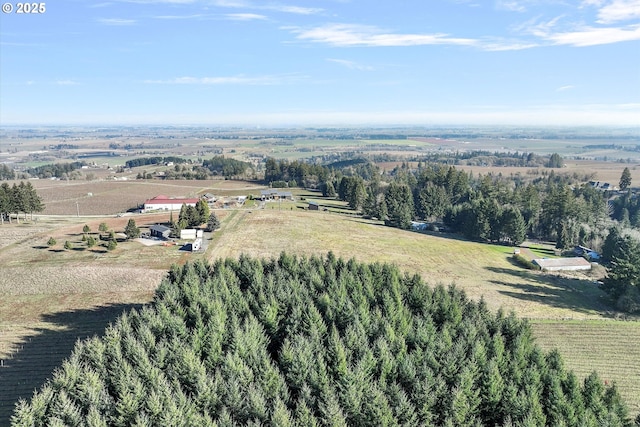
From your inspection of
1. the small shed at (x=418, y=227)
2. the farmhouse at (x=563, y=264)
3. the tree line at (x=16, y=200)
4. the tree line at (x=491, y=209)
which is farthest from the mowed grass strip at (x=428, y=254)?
the tree line at (x=16, y=200)

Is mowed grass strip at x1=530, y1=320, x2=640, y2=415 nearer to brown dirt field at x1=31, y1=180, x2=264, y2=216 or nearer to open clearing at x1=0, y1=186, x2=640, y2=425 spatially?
open clearing at x1=0, y1=186, x2=640, y2=425

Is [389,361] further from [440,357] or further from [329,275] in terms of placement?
[329,275]

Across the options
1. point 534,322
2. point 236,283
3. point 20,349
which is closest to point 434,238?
point 534,322

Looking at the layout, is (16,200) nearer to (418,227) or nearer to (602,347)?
(418,227)

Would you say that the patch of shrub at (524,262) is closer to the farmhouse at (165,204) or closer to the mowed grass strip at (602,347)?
the mowed grass strip at (602,347)

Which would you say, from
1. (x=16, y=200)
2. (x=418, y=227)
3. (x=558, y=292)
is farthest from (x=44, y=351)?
(x=418, y=227)

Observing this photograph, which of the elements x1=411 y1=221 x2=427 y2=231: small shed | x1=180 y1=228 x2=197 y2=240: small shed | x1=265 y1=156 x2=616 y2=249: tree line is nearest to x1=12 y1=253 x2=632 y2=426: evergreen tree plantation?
x1=180 y1=228 x2=197 y2=240: small shed
